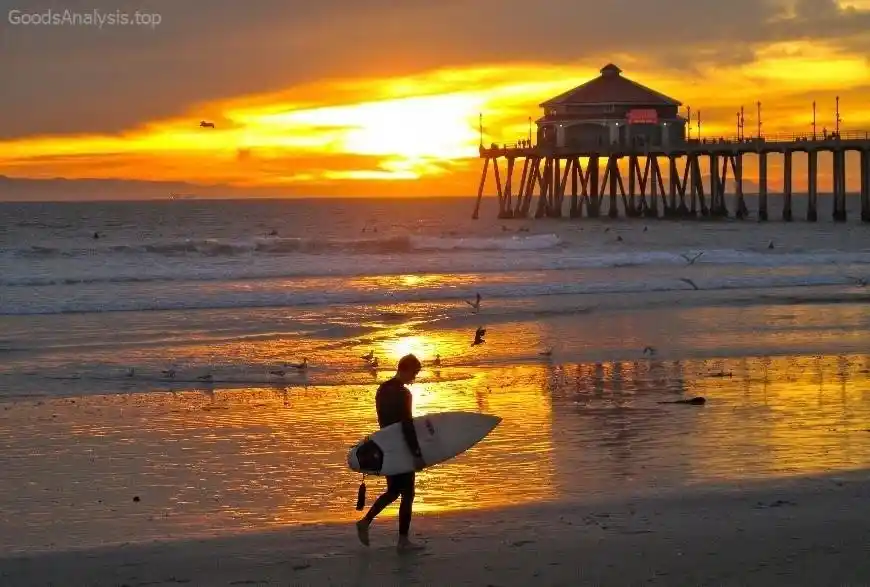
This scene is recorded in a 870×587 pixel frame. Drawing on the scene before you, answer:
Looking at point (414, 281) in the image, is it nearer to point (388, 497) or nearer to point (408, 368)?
point (388, 497)

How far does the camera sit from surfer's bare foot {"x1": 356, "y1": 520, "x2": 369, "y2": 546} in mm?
7793

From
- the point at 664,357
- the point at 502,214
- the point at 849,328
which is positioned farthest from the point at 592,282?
the point at 502,214

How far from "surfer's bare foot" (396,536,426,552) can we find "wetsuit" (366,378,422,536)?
0.05 m

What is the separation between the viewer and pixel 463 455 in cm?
1046

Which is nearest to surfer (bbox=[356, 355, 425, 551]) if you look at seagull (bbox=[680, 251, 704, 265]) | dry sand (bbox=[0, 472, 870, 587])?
dry sand (bbox=[0, 472, 870, 587])

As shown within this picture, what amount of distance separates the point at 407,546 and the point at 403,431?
2.47ft

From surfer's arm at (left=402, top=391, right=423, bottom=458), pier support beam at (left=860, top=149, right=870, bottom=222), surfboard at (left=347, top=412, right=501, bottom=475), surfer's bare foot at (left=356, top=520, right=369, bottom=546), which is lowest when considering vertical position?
surfer's bare foot at (left=356, top=520, right=369, bottom=546)

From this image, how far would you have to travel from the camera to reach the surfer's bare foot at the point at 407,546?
7758 mm

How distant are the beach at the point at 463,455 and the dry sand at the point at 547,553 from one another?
0.02 metres

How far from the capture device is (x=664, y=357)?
17.5 metres

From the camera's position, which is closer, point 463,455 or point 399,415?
point 399,415

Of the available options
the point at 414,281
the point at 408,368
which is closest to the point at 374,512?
the point at 408,368

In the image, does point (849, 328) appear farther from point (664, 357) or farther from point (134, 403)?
point (134, 403)

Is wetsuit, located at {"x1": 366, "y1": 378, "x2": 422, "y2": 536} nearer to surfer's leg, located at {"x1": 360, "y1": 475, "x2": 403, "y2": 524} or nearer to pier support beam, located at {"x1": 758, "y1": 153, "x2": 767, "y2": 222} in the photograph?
surfer's leg, located at {"x1": 360, "y1": 475, "x2": 403, "y2": 524}
